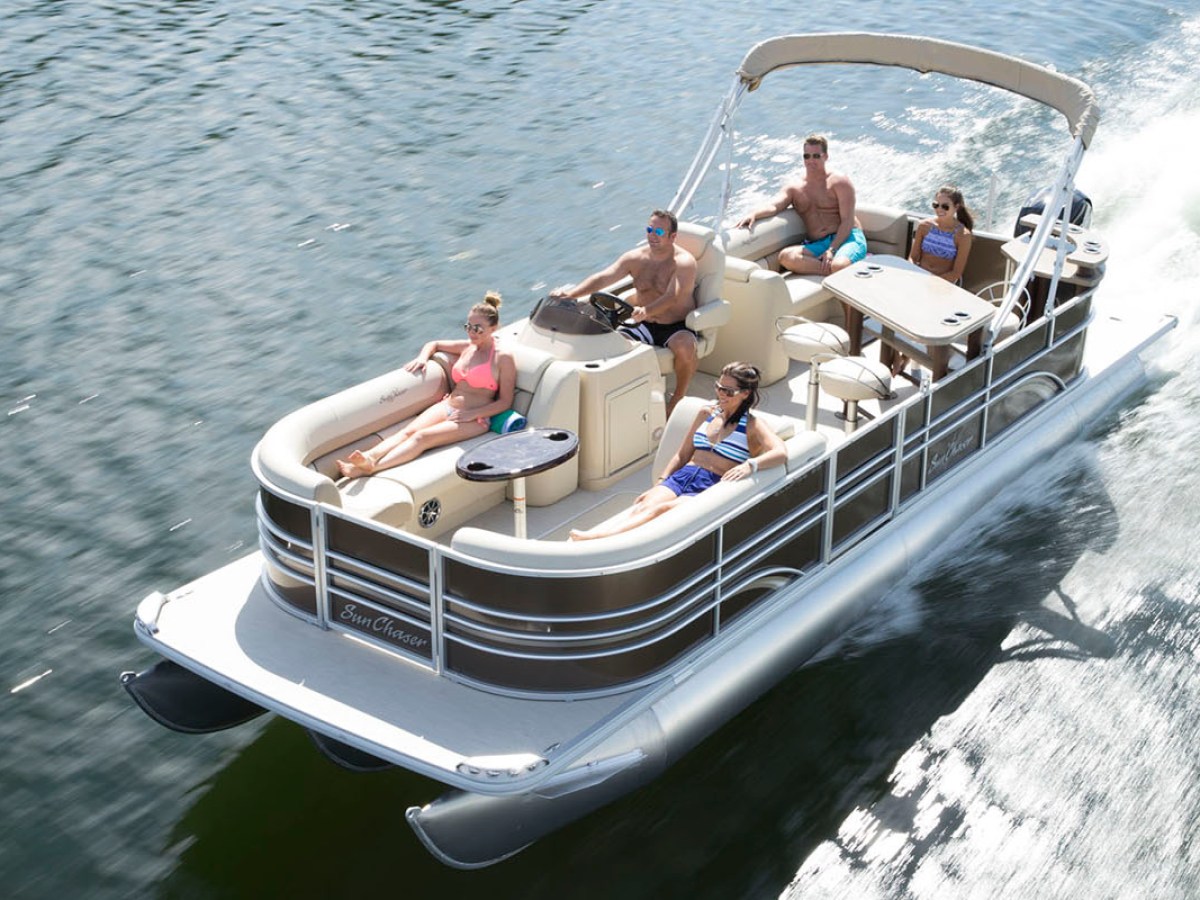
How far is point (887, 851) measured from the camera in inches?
223

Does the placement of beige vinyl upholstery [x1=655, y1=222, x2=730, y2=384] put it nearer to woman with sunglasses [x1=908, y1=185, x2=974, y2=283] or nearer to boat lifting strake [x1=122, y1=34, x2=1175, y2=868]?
boat lifting strake [x1=122, y1=34, x2=1175, y2=868]

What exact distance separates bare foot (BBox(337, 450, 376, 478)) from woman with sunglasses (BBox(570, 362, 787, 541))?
3.15 feet

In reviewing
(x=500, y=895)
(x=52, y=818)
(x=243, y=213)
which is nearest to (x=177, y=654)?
(x=52, y=818)

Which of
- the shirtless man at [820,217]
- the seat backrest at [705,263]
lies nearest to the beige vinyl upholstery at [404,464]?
the seat backrest at [705,263]

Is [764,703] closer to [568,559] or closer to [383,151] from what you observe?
[568,559]

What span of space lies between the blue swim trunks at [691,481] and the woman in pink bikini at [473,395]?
955 millimetres

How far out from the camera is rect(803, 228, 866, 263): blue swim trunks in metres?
8.34

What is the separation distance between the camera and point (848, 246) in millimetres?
8367

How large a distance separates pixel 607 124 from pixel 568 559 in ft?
31.3

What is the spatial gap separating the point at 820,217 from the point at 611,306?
1967 millimetres

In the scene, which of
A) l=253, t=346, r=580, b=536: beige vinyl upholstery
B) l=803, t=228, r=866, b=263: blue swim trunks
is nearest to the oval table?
l=253, t=346, r=580, b=536: beige vinyl upholstery

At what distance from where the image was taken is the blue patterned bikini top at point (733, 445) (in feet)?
19.1

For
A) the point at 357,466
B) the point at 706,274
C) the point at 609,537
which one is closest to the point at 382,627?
the point at 357,466

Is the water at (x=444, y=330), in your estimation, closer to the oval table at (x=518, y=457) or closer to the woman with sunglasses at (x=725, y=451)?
the woman with sunglasses at (x=725, y=451)
